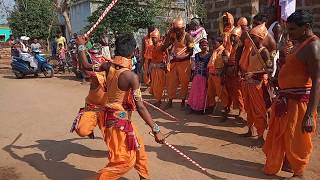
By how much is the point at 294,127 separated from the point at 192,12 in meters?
18.3

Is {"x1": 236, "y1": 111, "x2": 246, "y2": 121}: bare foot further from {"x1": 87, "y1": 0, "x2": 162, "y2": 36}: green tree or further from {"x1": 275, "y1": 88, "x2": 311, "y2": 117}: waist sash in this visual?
{"x1": 87, "y1": 0, "x2": 162, "y2": 36}: green tree

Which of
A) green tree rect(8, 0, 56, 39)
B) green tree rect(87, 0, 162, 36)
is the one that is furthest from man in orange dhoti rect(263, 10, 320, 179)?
green tree rect(8, 0, 56, 39)

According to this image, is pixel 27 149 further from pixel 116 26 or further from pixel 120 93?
pixel 116 26

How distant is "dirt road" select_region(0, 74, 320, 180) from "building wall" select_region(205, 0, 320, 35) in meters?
3.10

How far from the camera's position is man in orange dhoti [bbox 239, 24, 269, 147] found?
6168mm

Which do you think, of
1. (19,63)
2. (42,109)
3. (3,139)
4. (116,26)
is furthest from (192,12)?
(3,139)

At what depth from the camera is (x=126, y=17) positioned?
18875mm

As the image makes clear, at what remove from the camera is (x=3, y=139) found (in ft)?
24.0

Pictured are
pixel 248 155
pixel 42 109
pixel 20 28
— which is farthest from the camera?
pixel 20 28

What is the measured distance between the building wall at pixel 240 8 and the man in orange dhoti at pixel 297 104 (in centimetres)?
467

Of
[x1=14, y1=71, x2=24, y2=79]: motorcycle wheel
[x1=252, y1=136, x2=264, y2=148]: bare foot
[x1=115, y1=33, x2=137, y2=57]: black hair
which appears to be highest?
[x1=115, y1=33, x2=137, y2=57]: black hair

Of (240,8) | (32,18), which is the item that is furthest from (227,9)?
(32,18)

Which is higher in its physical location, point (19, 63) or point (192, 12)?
point (192, 12)

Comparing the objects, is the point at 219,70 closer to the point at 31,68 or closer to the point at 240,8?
the point at 240,8
